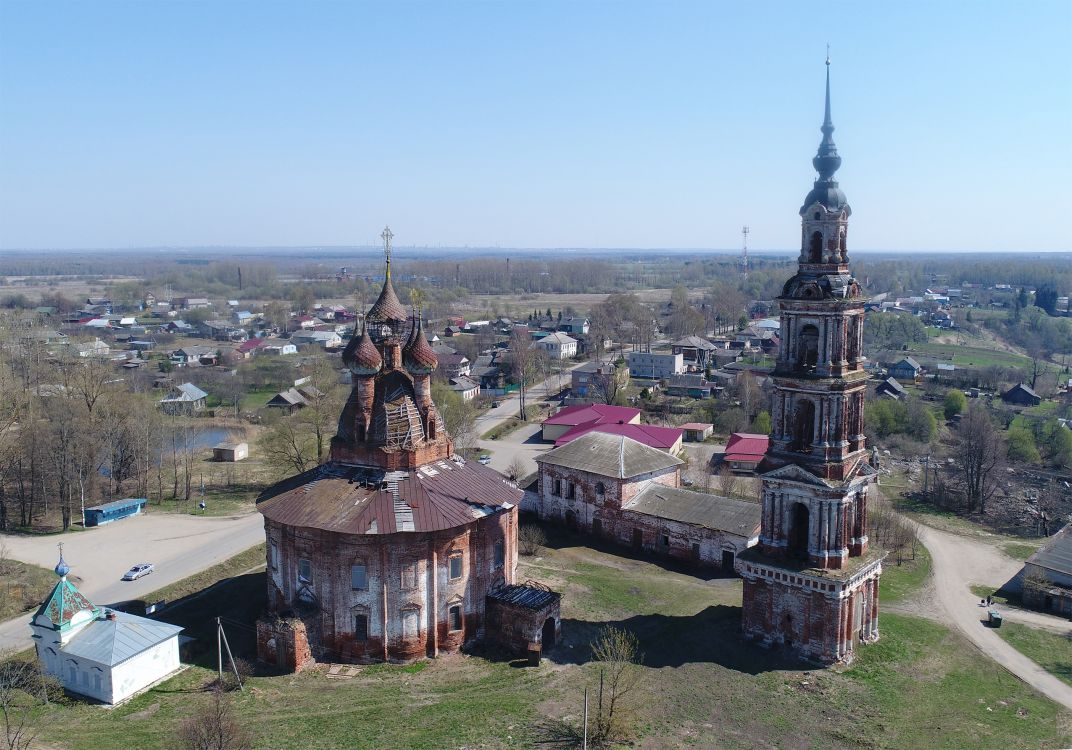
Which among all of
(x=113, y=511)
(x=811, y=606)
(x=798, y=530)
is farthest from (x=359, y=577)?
(x=113, y=511)

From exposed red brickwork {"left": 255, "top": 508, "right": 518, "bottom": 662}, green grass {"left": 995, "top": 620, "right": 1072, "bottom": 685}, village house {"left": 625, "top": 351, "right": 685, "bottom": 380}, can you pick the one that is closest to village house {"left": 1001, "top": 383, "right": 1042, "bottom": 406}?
village house {"left": 625, "top": 351, "right": 685, "bottom": 380}

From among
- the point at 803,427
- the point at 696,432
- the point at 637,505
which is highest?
the point at 803,427

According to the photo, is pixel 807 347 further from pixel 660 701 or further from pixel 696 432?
pixel 696 432

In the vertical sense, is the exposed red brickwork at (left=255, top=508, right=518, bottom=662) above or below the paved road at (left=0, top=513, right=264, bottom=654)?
above

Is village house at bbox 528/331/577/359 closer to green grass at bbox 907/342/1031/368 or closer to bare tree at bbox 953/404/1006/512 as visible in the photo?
green grass at bbox 907/342/1031/368

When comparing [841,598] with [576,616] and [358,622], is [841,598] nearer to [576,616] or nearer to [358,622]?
[576,616]

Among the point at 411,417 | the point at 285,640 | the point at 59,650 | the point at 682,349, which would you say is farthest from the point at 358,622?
the point at 682,349
